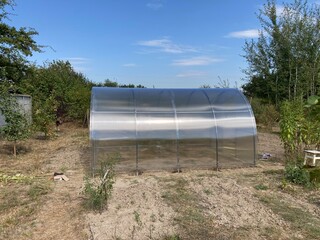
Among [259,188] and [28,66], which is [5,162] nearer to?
[259,188]

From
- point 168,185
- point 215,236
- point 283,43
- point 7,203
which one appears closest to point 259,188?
point 168,185

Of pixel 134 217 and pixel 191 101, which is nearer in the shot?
pixel 134 217

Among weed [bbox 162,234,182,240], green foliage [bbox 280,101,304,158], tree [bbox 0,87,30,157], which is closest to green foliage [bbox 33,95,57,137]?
tree [bbox 0,87,30,157]

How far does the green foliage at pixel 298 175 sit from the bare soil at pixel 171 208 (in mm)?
234

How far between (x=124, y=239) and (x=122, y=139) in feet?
13.1

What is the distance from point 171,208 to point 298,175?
3199mm

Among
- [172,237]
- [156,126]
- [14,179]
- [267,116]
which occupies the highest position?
[267,116]

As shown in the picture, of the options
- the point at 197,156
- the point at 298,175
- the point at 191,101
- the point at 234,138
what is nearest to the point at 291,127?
the point at 234,138

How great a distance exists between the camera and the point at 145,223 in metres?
4.86

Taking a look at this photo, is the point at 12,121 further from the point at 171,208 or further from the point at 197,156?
the point at 171,208

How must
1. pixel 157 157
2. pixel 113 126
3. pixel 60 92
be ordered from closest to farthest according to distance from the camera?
pixel 113 126, pixel 157 157, pixel 60 92

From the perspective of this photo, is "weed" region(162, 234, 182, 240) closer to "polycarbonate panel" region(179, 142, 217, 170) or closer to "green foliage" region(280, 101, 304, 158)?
"polycarbonate panel" region(179, 142, 217, 170)

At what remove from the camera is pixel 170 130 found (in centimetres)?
850

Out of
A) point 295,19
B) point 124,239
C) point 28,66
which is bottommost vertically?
point 124,239
